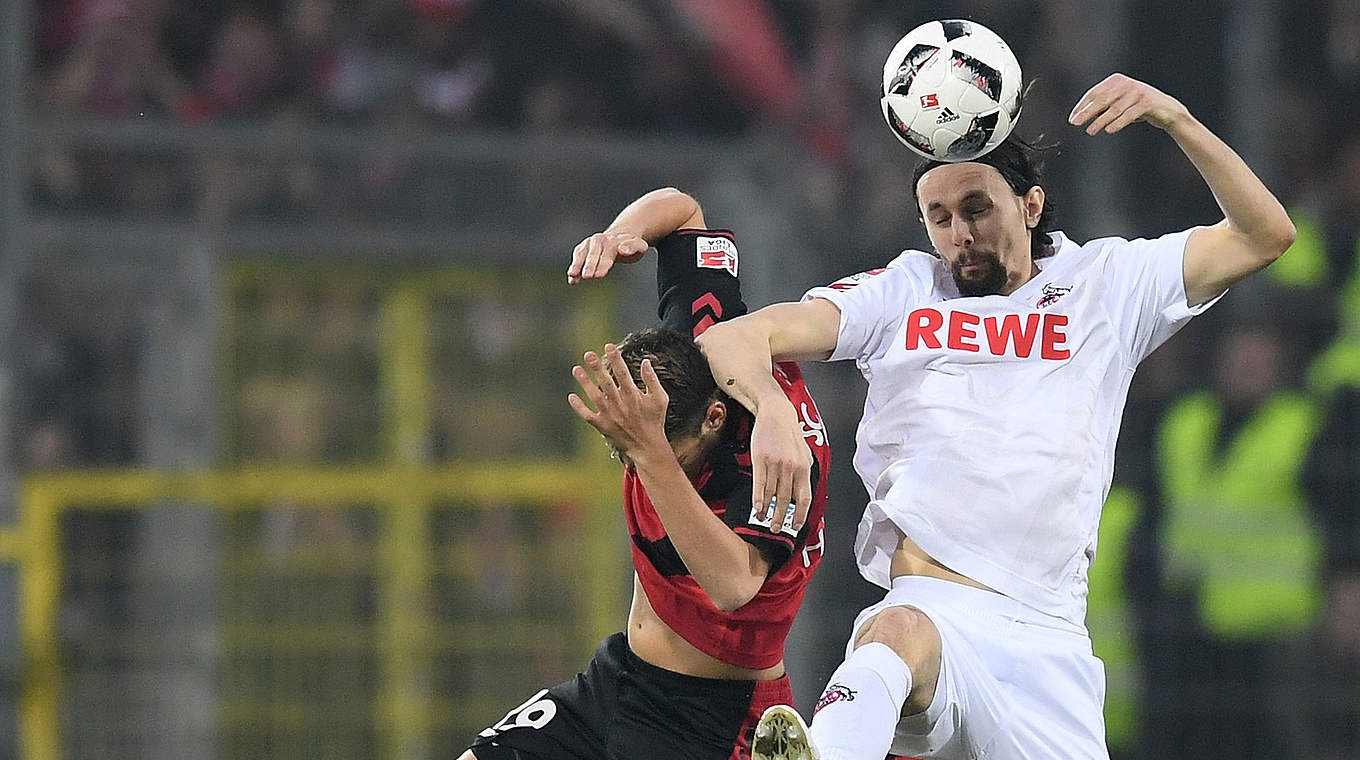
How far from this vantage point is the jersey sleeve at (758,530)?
4.53 metres

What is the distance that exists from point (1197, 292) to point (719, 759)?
1560 millimetres

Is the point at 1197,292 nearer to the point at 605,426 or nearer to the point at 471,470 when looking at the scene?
the point at 605,426

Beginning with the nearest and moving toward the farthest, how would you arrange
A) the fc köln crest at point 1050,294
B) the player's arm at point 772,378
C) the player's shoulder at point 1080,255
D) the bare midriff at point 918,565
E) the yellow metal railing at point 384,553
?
the player's arm at point 772,378 → the bare midriff at point 918,565 → the fc köln crest at point 1050,294 → the player's shoulder at point 1080,255 → the yellow metal railing at point 384,553

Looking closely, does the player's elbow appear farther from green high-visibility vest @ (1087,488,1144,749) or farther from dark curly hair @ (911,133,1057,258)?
green high-visibility vest @ (1087,488,1144,749)

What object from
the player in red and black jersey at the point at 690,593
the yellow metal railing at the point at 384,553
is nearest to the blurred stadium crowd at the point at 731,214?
the yellow metal railing at the point at 384,553

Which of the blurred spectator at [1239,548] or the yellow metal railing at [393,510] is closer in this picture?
the blurred spectator at [1239,548]

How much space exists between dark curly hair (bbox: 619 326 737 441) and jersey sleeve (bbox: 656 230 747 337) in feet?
1.29

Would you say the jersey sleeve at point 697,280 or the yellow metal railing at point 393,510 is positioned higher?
the jersey sleeve at point 697,280

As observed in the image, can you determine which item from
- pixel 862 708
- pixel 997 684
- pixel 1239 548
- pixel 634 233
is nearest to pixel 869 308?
pixel 634 233

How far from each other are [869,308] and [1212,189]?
82cm

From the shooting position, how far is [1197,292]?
4957 mm

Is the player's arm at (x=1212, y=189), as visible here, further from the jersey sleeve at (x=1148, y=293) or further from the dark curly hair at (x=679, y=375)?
the dark curly hair at (x=679, y=375)

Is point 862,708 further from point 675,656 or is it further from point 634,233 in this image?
point 634,233

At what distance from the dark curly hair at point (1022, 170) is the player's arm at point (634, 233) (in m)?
0.60
